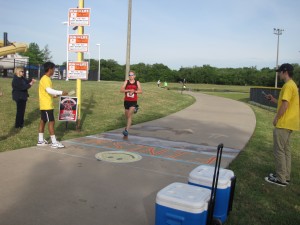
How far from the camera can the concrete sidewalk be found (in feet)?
12.5

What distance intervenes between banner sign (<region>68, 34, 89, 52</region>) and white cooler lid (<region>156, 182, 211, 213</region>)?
6602 mm

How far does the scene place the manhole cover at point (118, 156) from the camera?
20.6 ft

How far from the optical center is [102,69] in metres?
85.1

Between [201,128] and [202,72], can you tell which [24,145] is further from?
[202,72]

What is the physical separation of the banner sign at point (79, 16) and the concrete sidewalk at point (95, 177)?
3.15 metres

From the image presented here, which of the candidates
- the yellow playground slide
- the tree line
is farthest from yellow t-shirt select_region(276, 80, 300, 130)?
the tree line

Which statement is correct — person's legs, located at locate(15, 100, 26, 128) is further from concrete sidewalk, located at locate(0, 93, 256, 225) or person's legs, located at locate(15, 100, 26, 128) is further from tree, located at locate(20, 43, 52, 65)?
tree, located at locate(20, 43, 52, 65)

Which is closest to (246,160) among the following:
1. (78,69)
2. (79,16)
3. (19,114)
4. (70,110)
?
(70,110)

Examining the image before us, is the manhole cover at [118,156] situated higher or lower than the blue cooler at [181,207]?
lower

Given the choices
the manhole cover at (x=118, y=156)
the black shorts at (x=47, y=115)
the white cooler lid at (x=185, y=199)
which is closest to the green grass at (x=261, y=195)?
the white cooler lid at (x=185, y=199)

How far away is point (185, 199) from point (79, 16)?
726 centimetres

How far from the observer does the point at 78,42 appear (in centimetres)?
898

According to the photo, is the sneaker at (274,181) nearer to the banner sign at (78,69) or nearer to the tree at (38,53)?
the banner sign at (78,69)

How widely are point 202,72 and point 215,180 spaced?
93.6 metres
